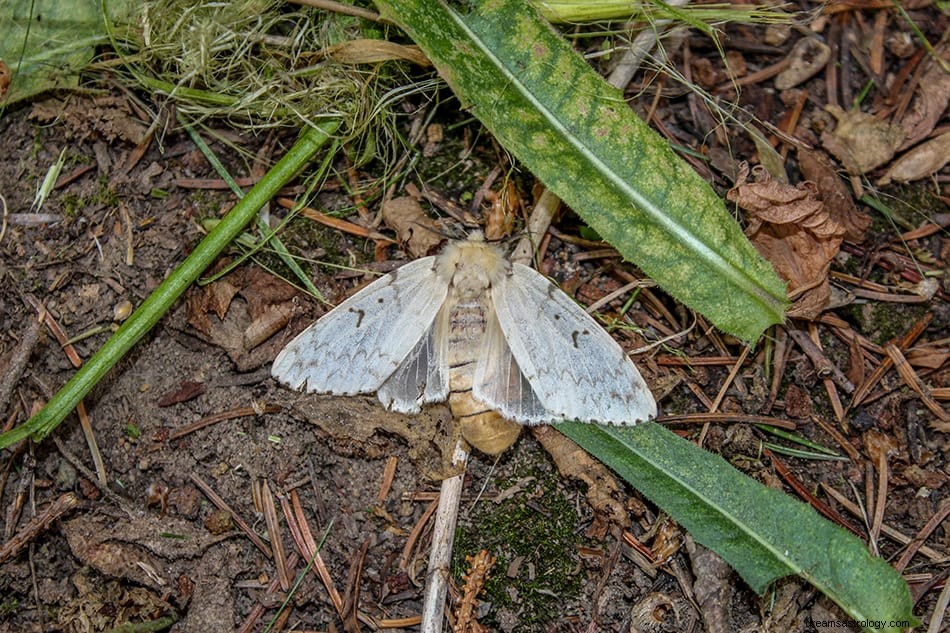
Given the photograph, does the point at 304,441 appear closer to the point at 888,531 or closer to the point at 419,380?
the point at 419,380

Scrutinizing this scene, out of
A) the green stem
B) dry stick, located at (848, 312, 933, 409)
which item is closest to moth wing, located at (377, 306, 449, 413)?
the green stem

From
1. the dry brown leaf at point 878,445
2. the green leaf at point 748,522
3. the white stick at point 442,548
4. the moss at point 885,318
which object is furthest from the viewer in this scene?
the moss at point 885,318

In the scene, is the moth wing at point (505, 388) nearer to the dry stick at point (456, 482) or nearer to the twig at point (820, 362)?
the dry stick at point (456, 482)

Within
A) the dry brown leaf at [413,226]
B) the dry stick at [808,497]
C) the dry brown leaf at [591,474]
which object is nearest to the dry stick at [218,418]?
the dry brown leaf at [413,226]

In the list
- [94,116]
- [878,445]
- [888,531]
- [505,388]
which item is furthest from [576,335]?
[94,116]

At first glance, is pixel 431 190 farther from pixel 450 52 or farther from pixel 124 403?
pixel 124 403

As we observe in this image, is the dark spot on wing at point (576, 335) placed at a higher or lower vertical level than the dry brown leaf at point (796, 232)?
lower

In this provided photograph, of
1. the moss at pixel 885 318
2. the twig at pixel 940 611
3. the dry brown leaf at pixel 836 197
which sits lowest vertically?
the twig at pixel 940 611
